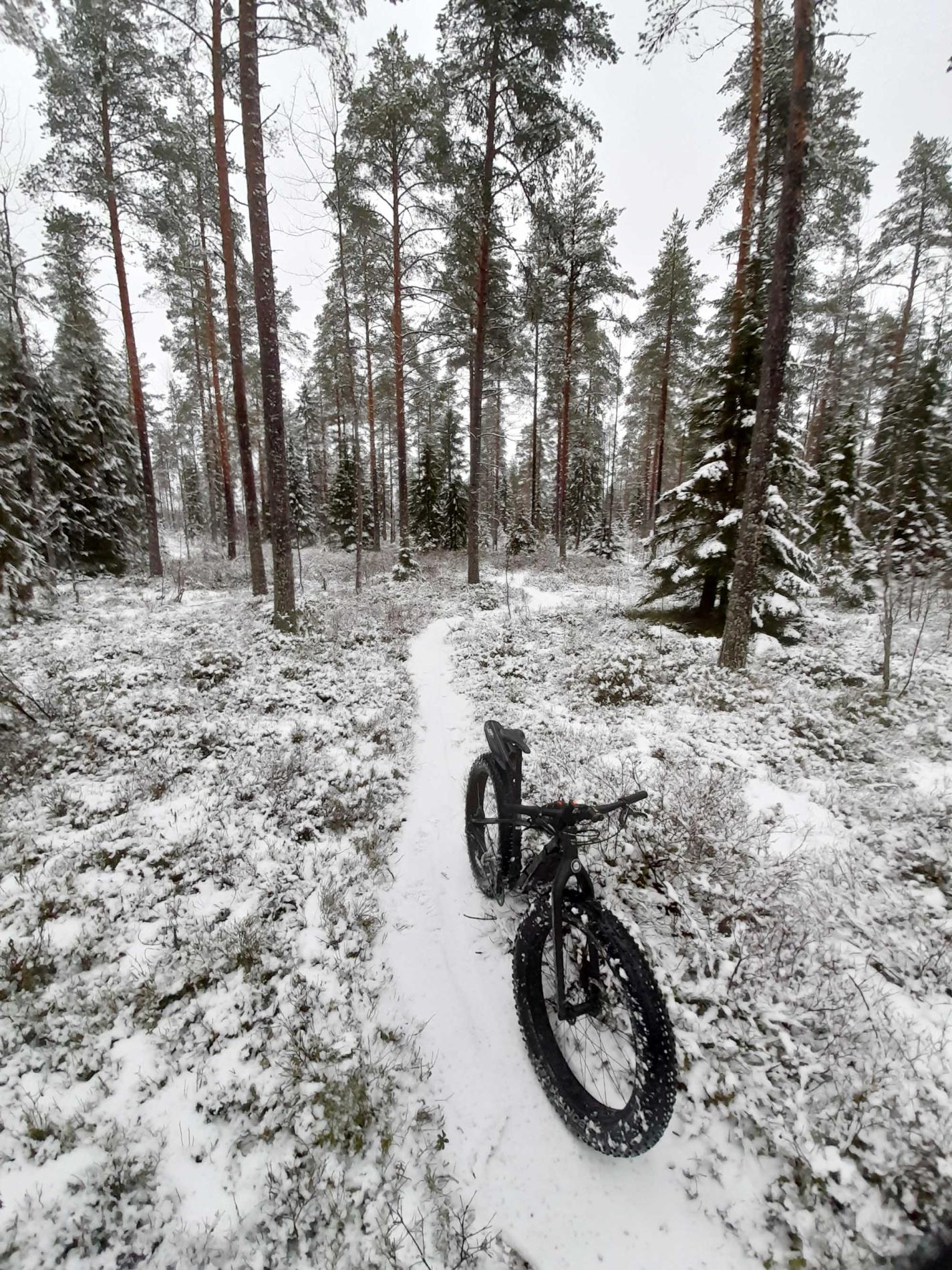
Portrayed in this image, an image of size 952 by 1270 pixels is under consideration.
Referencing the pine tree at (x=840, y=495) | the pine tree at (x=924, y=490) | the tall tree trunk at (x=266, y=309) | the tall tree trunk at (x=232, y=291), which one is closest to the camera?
the tall tree trunk at (x=266, y=309)

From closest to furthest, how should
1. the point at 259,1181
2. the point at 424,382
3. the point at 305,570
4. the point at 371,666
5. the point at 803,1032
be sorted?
the point at 259,1181, the point at 803,1032, the point at 371,666, the point at 424,382, the point at 305,570

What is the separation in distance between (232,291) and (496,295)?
7.62 meters

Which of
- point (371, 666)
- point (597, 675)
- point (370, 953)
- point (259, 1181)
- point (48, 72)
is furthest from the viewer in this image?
point (48, 72)

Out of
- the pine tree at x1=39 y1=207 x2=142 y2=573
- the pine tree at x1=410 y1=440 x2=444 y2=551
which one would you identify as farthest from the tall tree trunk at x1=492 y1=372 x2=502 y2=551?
the pine tree at x1=39 y1=207 x2=142 y2=573

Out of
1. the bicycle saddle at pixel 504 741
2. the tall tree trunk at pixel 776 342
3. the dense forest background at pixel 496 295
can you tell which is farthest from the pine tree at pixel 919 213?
the bicycle saddle at pixel 504 741

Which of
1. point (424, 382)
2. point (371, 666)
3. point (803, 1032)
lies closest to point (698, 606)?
point (371, 666)

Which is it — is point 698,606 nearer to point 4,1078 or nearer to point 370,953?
point 370,953

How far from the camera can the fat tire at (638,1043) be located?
98.1 inches

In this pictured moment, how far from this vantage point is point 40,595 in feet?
36.9

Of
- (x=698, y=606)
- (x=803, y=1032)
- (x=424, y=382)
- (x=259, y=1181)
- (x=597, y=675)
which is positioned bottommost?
(x=259, y=1181)

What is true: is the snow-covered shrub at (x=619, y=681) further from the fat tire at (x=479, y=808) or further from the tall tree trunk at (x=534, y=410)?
the tall tree trunk at (x=534, y=410)

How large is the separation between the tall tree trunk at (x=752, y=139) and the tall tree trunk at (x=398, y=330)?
9995mm

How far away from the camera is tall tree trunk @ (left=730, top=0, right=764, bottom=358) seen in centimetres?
1144

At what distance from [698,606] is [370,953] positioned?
1011cm
